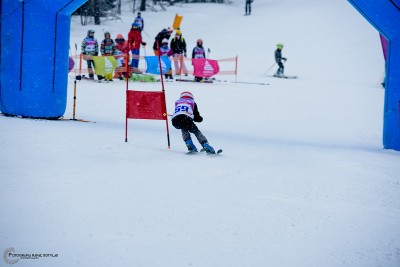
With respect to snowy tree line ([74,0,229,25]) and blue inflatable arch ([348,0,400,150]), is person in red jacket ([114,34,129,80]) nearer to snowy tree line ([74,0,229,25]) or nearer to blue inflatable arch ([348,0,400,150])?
blue inflatable arch ([348,0,400,150])

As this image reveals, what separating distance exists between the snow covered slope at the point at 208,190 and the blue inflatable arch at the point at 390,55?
0.40 metres

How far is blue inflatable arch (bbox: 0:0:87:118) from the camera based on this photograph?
771 centimetres

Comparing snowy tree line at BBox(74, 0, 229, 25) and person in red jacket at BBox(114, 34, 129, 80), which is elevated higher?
snowy tree line at BBox(74, 0, 229, 25)

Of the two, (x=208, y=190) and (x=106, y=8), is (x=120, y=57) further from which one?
(x=106, y=8)

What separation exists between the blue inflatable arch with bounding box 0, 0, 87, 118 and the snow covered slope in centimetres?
66

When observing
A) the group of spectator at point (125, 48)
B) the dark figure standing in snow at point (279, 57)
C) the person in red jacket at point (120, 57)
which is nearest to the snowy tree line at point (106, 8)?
the group of spectator at point (125, 48)

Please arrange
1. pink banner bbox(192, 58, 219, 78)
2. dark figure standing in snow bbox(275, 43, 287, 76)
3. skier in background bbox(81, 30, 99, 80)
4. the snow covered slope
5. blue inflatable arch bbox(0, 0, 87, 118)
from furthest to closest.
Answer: dark figure standing in snow bbox(275, 43, 287, 76), pink banner bbox(192, 58, 219, 78), skier in background bbox(81, 30, 99, 80), blue inflatable arch bbox(0, 0, 87, 118), the snow covered slope

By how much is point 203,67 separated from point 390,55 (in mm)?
8956

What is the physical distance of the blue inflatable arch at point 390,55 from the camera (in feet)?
23.1

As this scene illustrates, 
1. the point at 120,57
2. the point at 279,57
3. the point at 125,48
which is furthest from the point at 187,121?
the point at 279,57

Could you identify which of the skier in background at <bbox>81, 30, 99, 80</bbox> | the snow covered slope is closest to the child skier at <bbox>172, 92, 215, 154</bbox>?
the snow covered slope

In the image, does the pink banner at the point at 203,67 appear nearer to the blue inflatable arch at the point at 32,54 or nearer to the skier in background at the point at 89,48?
the skier in background at the point at 89,48

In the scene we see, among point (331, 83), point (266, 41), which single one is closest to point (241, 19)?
point (266, 41)

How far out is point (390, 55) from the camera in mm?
7242
